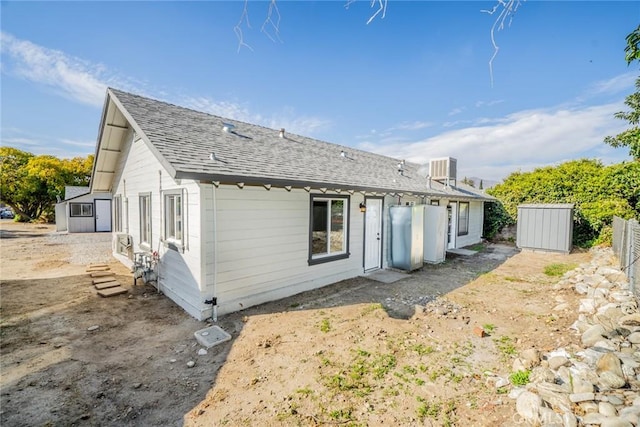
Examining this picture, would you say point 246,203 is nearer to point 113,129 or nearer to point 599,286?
point 113,129

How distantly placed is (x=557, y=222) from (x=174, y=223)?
15.1 meters

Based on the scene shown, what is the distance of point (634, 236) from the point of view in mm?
5242

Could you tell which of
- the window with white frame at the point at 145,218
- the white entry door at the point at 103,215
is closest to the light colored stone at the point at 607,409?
the window with white frame at the point at 145,218

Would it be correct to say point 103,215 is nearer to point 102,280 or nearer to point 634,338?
point 102,280

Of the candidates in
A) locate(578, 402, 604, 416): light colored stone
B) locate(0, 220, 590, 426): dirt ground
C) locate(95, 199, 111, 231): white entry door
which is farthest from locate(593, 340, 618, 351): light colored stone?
locate(95, 199, 111, 231): white entry door

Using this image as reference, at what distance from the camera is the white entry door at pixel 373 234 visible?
28.2 feet

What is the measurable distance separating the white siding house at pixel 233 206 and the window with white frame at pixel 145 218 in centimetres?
3

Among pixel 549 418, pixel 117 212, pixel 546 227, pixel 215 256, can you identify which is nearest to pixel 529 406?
pixel 549 418

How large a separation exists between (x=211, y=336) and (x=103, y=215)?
78.7ft

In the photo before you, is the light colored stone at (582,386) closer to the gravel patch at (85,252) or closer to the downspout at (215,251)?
the downspout at (215,251)

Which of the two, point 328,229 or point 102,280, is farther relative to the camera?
point 102,280

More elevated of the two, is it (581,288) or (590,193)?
(590,193)

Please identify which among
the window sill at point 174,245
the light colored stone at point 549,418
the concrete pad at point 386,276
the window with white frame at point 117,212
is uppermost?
the window with white frame at point 117,212

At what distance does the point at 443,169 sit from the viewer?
13352 millimetres
